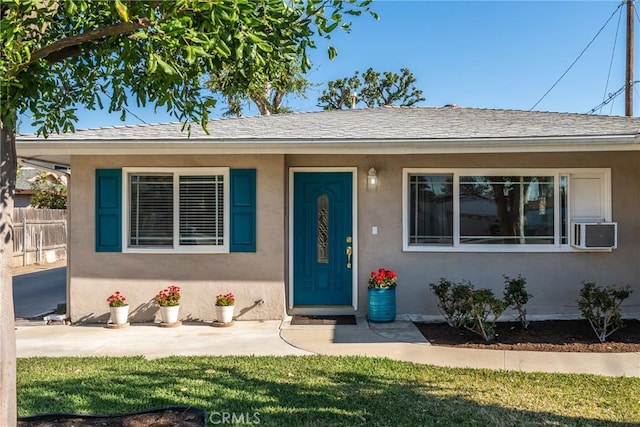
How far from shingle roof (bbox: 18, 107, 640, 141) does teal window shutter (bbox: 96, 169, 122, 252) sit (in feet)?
2.17

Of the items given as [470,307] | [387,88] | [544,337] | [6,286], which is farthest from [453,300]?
[387,88]

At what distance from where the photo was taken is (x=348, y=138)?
20.8 feet

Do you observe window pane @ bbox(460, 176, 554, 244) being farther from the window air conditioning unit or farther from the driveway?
the driveway

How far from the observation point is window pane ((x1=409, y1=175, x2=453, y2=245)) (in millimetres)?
7047

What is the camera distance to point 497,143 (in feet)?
20.0

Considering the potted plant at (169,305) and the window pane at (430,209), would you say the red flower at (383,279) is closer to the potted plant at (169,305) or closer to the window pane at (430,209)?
the window pane at (430,209)

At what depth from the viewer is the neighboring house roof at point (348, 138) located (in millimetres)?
6062

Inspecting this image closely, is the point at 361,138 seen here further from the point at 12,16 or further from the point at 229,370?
the point at 12,16

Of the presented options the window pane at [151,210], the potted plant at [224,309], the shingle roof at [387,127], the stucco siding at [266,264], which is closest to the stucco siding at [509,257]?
the stucco siding at [266,264]

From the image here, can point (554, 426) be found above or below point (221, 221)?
below

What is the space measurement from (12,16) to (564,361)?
570 centimetres

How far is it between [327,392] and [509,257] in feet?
14.0

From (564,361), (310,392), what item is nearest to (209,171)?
(310,392)

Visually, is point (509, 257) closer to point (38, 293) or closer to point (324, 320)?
point (324, 320)
